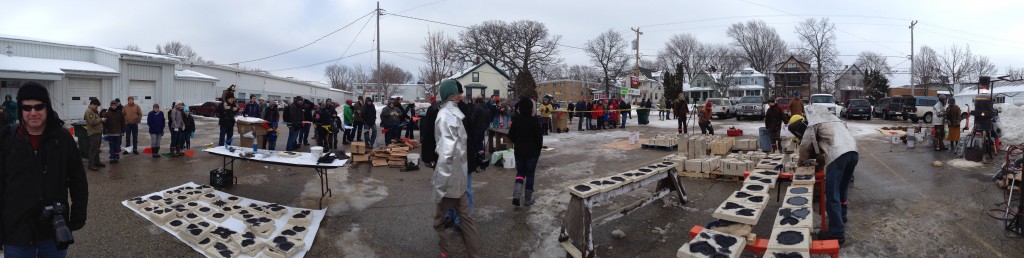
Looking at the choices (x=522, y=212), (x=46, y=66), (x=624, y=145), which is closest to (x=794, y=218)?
(x=522, y=212)

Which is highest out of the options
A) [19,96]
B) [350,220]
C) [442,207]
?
[19,96]

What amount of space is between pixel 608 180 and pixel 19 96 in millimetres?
4433

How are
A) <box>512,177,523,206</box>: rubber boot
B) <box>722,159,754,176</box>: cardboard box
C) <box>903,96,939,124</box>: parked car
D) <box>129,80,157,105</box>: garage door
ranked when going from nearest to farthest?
<box>512,177,523,206</box>: rubber boot, <box>722,159,754,176</box>: cardboard box, <box>903,96,939,124</box>: parked car, <box>129,80,157,105</box>: garage door

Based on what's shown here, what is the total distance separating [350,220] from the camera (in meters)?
5.88

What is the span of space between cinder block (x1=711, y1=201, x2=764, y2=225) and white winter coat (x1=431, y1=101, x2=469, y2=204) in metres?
2.02

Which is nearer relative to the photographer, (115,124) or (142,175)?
(142,175)

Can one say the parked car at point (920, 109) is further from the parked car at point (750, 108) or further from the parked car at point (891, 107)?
the parked car at point (750, 108)

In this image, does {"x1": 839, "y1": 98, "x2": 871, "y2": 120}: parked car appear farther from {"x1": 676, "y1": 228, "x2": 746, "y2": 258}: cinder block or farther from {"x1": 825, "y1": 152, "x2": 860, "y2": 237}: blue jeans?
{"x1": 676, "y1": 228, "x2": 746, "y2": 258}: cinder block

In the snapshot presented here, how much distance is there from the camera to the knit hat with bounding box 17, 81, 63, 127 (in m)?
2.77

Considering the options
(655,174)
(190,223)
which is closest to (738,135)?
(655,174)

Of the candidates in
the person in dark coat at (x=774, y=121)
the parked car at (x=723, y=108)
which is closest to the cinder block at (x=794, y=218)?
the person in dark coat at (x=774, y=121)

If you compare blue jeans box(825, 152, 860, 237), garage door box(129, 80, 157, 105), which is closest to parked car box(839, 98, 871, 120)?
blue jeans box(825, 152, 860, 237)

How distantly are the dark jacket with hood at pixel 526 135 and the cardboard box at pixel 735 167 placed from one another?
3.51 meters

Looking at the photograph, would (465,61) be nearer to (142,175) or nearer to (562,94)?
(562,94)
